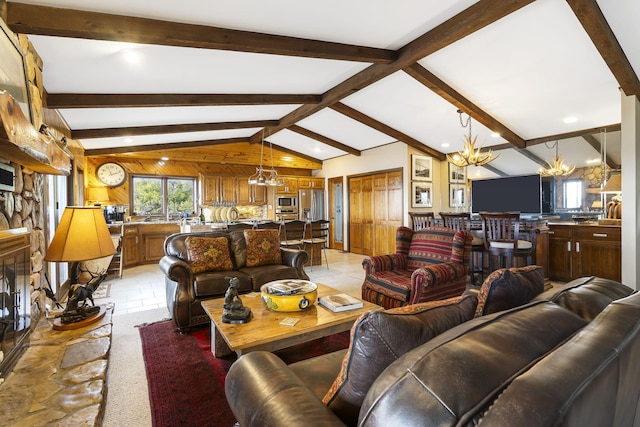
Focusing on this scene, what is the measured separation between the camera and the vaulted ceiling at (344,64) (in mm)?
2375

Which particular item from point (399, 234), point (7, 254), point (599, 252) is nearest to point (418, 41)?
point (399, 234)

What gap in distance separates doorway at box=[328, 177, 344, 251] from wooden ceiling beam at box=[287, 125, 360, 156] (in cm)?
97

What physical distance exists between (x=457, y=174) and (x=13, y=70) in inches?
294

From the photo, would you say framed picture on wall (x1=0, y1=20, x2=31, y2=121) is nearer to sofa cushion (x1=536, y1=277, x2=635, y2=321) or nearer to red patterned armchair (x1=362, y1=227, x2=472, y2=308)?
sofa cushion (x1=536, y1=277, x2=635, y2=321)

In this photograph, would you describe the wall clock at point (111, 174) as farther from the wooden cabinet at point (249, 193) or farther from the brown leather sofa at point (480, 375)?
the brown leather sofa at point (480, 375)

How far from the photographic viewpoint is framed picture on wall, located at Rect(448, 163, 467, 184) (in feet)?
23.3

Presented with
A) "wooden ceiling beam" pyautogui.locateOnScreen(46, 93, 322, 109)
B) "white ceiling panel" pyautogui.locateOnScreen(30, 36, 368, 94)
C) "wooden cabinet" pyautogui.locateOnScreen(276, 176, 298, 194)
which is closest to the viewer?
"white ceiling panel" pyautogui.locateOnScreen(30, 36, 368, 94)

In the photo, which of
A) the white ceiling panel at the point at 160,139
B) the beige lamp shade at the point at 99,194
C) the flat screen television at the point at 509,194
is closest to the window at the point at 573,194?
the flat screen television at the point at 509,194

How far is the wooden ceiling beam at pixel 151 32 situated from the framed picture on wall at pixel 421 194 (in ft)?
12.9

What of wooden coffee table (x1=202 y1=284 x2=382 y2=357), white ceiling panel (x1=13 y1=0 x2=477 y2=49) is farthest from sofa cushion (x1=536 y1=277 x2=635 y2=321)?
white ceiling panel (x1=13 y1=0 x2=477 y2=49)

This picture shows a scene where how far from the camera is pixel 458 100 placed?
14.2ft

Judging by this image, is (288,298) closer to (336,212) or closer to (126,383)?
(126,383)

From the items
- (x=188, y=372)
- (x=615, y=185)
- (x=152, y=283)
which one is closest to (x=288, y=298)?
(x=188, y=372)

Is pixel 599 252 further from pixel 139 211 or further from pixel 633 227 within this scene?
pixel 139 211
